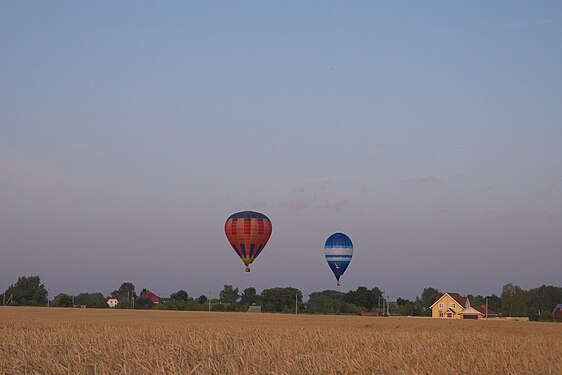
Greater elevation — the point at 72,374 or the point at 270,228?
the point at 270,228

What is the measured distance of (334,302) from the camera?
420 ft

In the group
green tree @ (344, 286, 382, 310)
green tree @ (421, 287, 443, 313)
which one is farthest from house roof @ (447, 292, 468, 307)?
green tree @ (421, 287, 443, 313)

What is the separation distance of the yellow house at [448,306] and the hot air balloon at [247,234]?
6257cm

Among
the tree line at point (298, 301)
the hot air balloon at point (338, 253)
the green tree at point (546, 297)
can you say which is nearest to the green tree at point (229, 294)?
the tree line at point (298, 301)

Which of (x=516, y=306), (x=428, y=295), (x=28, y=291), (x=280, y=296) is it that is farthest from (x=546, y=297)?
(x=28, y=291)

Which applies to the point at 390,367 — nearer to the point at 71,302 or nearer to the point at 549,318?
the point at 549,318

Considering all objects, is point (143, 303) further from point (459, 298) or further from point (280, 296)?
point (459, 298)

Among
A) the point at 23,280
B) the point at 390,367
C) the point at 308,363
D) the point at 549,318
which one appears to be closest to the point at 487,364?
the point at 390,367

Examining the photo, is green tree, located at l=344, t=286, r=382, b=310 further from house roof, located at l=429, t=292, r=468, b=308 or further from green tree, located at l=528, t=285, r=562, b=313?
green tree, located at l=528, t=285, r=562, b=313

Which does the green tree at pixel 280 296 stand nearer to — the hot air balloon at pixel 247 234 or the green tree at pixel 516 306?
the green tree at pixel 516 306

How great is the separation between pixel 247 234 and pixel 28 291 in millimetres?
99261

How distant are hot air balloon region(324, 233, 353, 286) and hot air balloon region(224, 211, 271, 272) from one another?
11408mm

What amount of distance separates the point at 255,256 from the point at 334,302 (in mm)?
59658

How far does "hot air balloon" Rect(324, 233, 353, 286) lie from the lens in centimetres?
→ 7981
